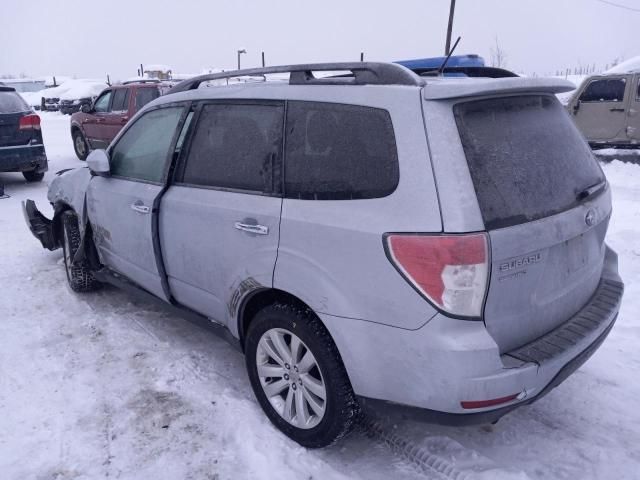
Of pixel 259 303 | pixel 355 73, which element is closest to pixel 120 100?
pixel 259 303

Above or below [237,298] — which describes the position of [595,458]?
below

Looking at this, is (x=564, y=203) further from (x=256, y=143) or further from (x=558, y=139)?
(x=256, y=143)

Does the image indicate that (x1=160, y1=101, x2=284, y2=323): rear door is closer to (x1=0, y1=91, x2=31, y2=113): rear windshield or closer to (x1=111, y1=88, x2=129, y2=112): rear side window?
(x1=0, y1=91, x2=31, y2=113): rear windshield

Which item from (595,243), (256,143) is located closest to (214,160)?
(256,143)

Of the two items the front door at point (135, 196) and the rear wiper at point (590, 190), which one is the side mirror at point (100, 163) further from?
the rear wiper at point (590, 190)

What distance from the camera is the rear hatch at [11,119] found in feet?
28.9

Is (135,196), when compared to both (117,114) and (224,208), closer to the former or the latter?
(224,208)

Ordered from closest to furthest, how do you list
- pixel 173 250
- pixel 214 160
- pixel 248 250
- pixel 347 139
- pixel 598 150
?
pixel 347 139 → pixel 248 250 → pixel 214 160 → pixel 173 250 → pixel 598 150

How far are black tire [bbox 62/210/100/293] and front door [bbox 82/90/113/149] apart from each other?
7462 millimetres

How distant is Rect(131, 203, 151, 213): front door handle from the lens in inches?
137

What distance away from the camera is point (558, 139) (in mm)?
2588

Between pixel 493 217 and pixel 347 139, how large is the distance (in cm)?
74

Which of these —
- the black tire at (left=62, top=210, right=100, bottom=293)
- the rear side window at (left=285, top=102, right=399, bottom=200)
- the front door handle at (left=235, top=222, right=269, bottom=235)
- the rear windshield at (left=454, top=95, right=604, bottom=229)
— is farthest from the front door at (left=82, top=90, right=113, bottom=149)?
the rear windshield at (left=454, top=95, right=604, bottom=229)

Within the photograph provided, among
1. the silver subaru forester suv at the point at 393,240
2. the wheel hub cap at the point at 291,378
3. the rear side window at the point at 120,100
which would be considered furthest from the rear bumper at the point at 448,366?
the rear side window at the point at 120,100
